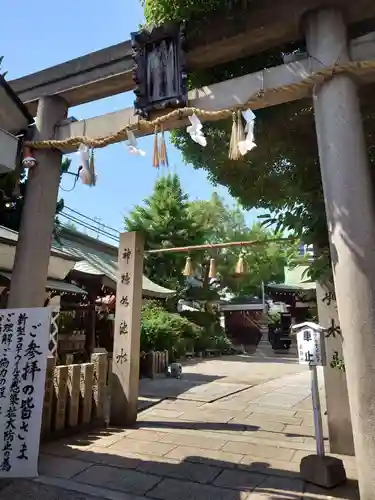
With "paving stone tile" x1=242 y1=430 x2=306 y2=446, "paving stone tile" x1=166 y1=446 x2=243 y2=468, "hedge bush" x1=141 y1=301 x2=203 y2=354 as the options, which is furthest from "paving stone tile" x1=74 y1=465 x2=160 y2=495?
"hedge bush" x1=141 y1=301 x2=203 y2=354

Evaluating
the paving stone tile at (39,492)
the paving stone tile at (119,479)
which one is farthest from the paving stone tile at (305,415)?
the paving stone tile at (39,492)

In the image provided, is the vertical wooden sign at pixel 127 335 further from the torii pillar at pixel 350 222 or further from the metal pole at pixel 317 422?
the torii pillar at pixel 350 222

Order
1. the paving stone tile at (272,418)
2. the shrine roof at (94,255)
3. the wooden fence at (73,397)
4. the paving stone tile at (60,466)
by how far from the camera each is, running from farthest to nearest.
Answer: the shrine roof at (94,255) < the paving stone tile at (272,418) < the wooden fence at (73,397) < the paving stone tile at (60,466)

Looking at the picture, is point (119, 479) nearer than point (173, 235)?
Yes

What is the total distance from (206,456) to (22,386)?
2.38 meters

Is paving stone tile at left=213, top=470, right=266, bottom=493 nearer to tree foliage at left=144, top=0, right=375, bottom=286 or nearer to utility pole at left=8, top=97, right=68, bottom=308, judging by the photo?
tree foliage at left=144, top=0, right=375, bottom=286

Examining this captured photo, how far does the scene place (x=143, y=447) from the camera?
4867 mm

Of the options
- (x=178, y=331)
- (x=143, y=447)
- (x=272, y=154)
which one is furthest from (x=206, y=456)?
(x=178, y=331)

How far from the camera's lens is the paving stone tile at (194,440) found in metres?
4.99

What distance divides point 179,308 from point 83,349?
30.3 feet

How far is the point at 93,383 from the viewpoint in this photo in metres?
5.98

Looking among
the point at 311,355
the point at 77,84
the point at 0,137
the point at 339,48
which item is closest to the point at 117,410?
the point at 311,355

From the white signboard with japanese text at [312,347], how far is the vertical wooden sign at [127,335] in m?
3.12

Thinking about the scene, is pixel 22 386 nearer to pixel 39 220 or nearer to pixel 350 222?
pixel 39 220
